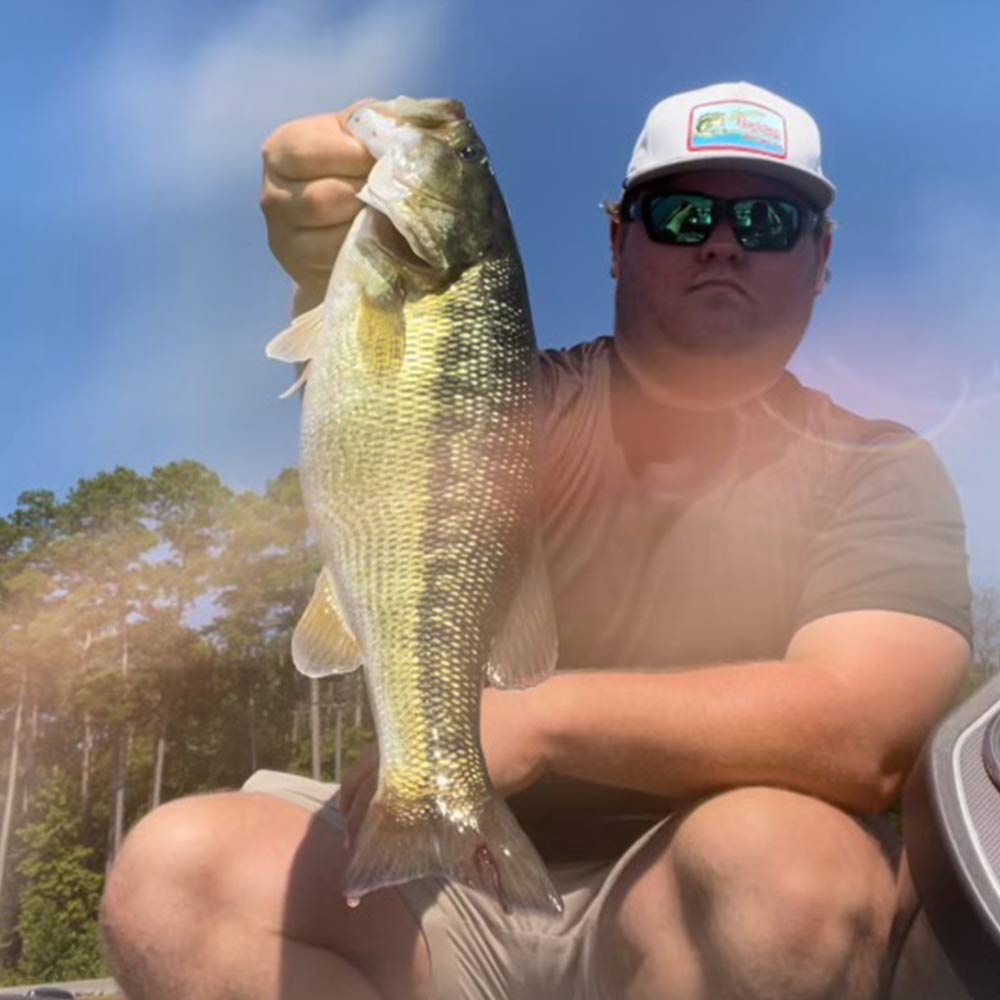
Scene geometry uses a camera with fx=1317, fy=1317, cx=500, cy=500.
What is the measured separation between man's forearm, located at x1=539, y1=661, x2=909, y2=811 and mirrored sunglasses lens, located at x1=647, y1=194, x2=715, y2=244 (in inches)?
47.7

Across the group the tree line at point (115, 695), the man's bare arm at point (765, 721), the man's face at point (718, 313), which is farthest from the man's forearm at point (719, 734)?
the tree line at point (115, 695)

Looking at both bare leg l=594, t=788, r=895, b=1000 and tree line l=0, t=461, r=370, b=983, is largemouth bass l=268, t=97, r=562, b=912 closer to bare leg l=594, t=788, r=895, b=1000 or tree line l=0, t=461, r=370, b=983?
bare leg l=594, t=788, r=895, b=1000

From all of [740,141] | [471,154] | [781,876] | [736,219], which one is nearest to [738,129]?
[740,141]

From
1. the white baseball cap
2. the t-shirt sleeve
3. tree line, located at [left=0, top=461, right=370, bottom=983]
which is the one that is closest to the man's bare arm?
the t-shirt sleeve

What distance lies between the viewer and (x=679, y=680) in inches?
92.0

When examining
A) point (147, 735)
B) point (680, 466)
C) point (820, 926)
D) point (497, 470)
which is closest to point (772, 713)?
point (820, 926)

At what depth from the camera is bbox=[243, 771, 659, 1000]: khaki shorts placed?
8.54 feet

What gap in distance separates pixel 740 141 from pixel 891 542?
1.14 m

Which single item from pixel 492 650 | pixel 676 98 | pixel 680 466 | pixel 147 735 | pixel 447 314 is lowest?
pixel 147 735

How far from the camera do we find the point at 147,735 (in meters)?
44.3

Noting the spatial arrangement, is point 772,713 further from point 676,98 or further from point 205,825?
point 676,98

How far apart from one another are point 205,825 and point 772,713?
45.0 inches

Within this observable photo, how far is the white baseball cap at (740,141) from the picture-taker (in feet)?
10.4

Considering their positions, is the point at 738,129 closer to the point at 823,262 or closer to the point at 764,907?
the point at 823,262
